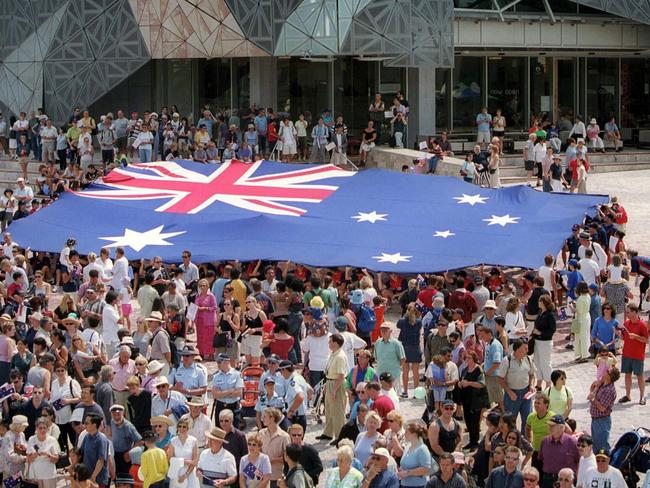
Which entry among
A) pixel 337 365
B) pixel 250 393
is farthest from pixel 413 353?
pixel 250 393

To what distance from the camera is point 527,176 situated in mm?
32156

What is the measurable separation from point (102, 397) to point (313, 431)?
8.88ft

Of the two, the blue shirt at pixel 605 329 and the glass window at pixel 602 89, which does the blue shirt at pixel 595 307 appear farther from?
the glass window at pixel 602 89

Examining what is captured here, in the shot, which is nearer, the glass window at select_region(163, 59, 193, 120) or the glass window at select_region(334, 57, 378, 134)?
the glass window at select_region(334, 57, 378, 134)

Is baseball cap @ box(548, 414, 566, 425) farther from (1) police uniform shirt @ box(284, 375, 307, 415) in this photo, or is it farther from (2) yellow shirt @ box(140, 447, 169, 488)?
(2) yellow shirt @ box(140, 447, 169, 488)

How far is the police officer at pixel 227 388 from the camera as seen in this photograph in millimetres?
13797

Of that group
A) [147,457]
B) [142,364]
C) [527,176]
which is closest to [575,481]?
[147,457]

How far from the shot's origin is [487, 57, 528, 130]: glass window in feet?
127

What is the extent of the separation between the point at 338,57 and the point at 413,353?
67.5 ft

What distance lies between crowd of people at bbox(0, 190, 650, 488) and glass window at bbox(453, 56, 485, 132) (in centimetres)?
1782

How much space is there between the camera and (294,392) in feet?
43.9

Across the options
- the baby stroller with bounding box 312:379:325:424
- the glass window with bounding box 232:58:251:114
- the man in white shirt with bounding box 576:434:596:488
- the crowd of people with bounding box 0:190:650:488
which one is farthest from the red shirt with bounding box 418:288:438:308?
the glass window with bounding box 232:58:251:114

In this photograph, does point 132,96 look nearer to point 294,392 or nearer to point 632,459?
point 294,392

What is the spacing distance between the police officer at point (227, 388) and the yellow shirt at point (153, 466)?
200 cm
